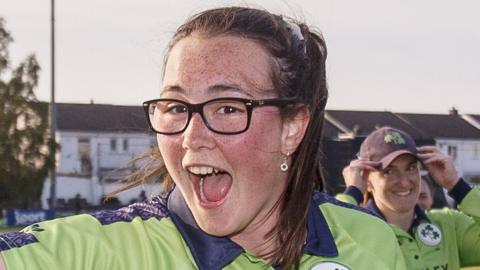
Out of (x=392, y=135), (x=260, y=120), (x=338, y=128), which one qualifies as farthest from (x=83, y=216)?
(x=338, y=128)

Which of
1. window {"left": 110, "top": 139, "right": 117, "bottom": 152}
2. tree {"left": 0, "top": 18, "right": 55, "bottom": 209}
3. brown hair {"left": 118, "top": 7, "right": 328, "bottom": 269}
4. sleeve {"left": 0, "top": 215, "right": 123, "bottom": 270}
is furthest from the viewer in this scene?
window {"left": 110, "top": 139, "right": 117, "bottom": 152}

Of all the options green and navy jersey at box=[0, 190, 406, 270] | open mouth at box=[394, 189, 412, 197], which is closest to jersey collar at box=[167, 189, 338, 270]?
green and navy jersey at box=[0, 190, 406, 270]

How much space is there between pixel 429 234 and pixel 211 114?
10.4 feet

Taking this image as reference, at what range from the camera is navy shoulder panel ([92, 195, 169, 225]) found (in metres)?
2.15

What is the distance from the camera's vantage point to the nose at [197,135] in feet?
6.93

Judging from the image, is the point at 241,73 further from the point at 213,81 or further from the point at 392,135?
the point at 392,135

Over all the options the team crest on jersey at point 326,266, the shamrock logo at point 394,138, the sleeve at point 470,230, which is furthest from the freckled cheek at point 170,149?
the sleeve at point 470,230

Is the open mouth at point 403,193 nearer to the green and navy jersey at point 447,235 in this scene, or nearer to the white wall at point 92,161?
the green and navy jersey at point 447,235

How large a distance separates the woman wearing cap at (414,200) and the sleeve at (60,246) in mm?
2998

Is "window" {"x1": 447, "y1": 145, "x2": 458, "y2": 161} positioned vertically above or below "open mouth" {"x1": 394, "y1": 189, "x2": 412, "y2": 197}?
below

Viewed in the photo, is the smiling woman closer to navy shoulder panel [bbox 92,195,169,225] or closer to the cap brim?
navy shoulder panel [bbox 92,195,169,225]

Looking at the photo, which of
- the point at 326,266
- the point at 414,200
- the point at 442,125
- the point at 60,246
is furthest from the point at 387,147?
the point at 442,125

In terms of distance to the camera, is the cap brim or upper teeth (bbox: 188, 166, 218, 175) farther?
the cap brim

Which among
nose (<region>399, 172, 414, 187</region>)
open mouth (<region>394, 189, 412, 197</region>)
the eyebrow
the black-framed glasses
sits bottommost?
open mouth (<region>394, 189, 412, 197</region>)
